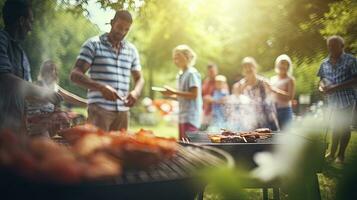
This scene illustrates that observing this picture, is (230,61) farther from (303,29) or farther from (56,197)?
(56,197)

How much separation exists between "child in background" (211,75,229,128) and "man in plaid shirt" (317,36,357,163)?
2.34m

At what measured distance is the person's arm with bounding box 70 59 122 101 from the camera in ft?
11.3

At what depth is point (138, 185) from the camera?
1.49m

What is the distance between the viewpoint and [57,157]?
1.39m

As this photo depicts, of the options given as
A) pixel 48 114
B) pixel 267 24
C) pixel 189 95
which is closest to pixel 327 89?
pixel 267 24

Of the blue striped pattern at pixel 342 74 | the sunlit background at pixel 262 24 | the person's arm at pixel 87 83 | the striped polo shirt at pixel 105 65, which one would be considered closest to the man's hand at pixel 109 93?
the person's arm at pixel 87 83

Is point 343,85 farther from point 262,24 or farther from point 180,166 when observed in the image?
point 180,166

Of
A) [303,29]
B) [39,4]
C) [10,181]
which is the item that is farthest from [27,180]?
[303,29]

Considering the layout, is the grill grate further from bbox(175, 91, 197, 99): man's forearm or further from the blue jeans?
the blue jeans

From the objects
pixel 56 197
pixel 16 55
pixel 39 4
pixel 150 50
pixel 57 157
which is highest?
pixel 150 50

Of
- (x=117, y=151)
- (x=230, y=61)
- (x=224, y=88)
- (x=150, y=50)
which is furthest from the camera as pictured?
(x=230, y=61)

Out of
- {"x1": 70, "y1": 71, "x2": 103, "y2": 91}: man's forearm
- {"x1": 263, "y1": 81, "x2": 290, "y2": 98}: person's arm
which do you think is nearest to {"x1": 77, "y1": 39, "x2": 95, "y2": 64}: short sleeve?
{"x1": 70, "y1": 71, "x2": 103, "y2": 91}: man's forearm

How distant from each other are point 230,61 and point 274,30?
68.1 feet

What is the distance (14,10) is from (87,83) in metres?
1.02
